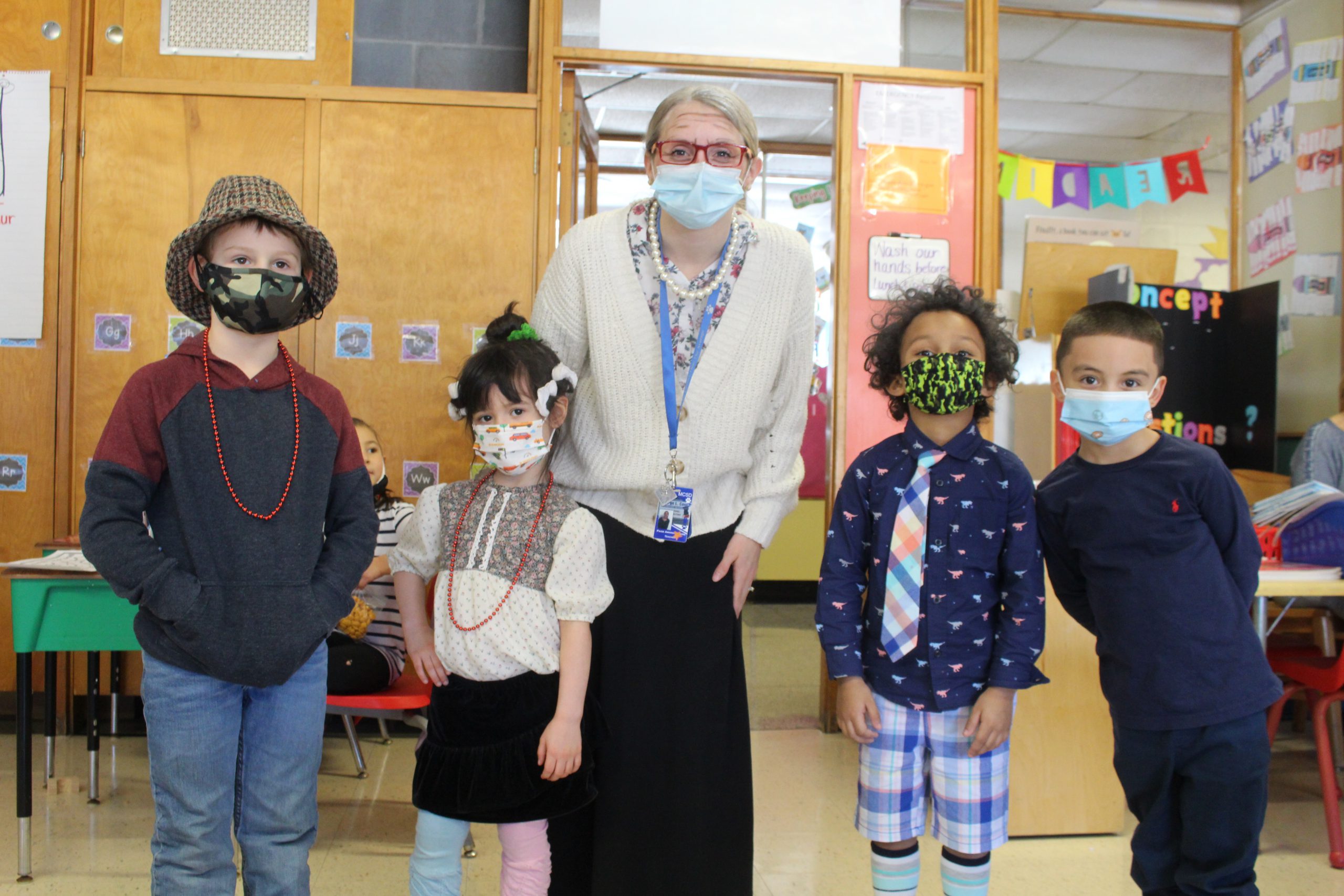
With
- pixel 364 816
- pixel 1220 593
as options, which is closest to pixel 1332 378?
pixel 1220 593

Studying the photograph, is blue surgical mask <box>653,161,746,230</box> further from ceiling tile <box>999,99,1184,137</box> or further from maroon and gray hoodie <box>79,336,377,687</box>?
ceiling tile <box>999,99,1184,137</box>

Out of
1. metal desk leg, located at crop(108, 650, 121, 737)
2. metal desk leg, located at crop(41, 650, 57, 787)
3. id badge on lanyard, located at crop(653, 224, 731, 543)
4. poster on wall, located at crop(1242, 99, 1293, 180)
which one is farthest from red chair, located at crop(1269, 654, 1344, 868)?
metal desk leg, located at crop(108, 650, 121, 737)

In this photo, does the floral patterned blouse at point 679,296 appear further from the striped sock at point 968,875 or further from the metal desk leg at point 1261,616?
the metal desk leg at point 1261,616

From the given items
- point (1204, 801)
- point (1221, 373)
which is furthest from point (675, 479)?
point (1221, 373)

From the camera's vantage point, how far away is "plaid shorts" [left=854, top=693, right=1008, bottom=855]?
159 cm

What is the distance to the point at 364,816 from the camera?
2.56 meters

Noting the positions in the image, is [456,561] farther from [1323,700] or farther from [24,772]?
[1323,700]

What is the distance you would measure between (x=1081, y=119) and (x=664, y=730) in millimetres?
6435

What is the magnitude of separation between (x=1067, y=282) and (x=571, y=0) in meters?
2.18

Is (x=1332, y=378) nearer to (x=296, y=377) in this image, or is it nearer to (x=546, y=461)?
(x=546, y=461)

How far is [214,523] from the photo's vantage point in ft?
4.44

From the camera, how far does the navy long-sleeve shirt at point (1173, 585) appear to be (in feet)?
5.32

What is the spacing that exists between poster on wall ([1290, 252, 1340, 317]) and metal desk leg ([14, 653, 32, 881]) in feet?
14.9

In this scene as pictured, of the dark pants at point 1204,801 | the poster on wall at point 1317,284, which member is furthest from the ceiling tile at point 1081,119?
the dark pants at point 1204,801
